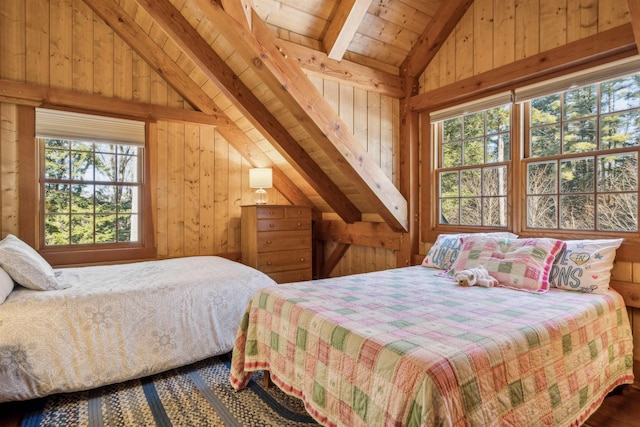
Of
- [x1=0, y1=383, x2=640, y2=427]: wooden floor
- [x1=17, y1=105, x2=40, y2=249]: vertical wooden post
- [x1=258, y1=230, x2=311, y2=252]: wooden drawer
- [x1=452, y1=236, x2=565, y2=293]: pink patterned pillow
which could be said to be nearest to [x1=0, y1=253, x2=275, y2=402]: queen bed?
[x1=0, y1=383, x2=640, y2=427]: wooden floor

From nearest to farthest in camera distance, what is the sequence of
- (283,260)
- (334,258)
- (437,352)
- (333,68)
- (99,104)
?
(437,352), (333,68), (99,104), (283,260), (334,258)

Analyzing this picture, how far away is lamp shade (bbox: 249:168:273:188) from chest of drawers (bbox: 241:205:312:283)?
0.85ft

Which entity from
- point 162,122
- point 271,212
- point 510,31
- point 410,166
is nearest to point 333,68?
point 410,166

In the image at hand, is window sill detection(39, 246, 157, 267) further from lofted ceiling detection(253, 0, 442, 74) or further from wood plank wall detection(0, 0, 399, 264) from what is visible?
lofted ceiling detection(253, 0, 442, 74)

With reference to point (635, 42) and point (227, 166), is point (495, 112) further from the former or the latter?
point (227, 166)

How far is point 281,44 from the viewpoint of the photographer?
265 cm

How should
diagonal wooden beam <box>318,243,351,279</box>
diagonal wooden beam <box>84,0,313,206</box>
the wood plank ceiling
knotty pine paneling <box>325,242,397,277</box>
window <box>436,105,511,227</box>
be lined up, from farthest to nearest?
diagonal wooden beam <box>318,243,351,279</box>
knotty pine paneling <box>325,242,397,277</box>
diagonal wooden beam <box>84,0,313,206</box>
window <box>436,105,511,227</box>
the wood plank ceiling

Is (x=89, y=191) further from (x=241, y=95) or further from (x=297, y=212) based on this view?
(x=297, y=212)

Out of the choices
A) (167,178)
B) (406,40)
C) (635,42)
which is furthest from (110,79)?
(635,42)

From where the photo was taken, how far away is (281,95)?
2725mm

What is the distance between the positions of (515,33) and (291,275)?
3101 mm

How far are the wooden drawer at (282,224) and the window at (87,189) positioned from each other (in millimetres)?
1157

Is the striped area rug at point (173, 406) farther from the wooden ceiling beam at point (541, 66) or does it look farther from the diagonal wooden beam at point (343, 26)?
the wooden ceiling beam at point (541, 66)

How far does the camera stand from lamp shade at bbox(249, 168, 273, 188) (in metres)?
3.97
